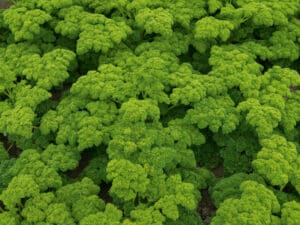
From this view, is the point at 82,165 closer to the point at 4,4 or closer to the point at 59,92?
the point at 59,92

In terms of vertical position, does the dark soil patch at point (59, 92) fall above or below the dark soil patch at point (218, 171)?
above

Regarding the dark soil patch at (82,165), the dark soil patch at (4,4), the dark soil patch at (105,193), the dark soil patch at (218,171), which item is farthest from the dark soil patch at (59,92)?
the dark soil patch at (218,171)

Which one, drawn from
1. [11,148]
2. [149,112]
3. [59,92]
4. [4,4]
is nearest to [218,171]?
[149,112]

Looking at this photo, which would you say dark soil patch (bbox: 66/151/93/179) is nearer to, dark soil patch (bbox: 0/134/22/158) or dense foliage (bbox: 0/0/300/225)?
dense foliage (bbox: 0/0/300/225)

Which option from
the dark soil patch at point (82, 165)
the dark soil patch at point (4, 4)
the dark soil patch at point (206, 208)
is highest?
the dark soil patch at point (4, 4)

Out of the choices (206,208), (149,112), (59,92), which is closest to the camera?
(149,112)

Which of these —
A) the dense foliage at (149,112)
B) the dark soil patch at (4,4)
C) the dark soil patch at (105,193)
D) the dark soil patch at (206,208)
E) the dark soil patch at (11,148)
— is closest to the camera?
the dense foliage at (149,112)

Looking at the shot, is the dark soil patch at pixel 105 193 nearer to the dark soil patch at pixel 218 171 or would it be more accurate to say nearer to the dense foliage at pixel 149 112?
the dense foliage at pixel 149 112

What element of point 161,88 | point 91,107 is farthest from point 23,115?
point 161,88
